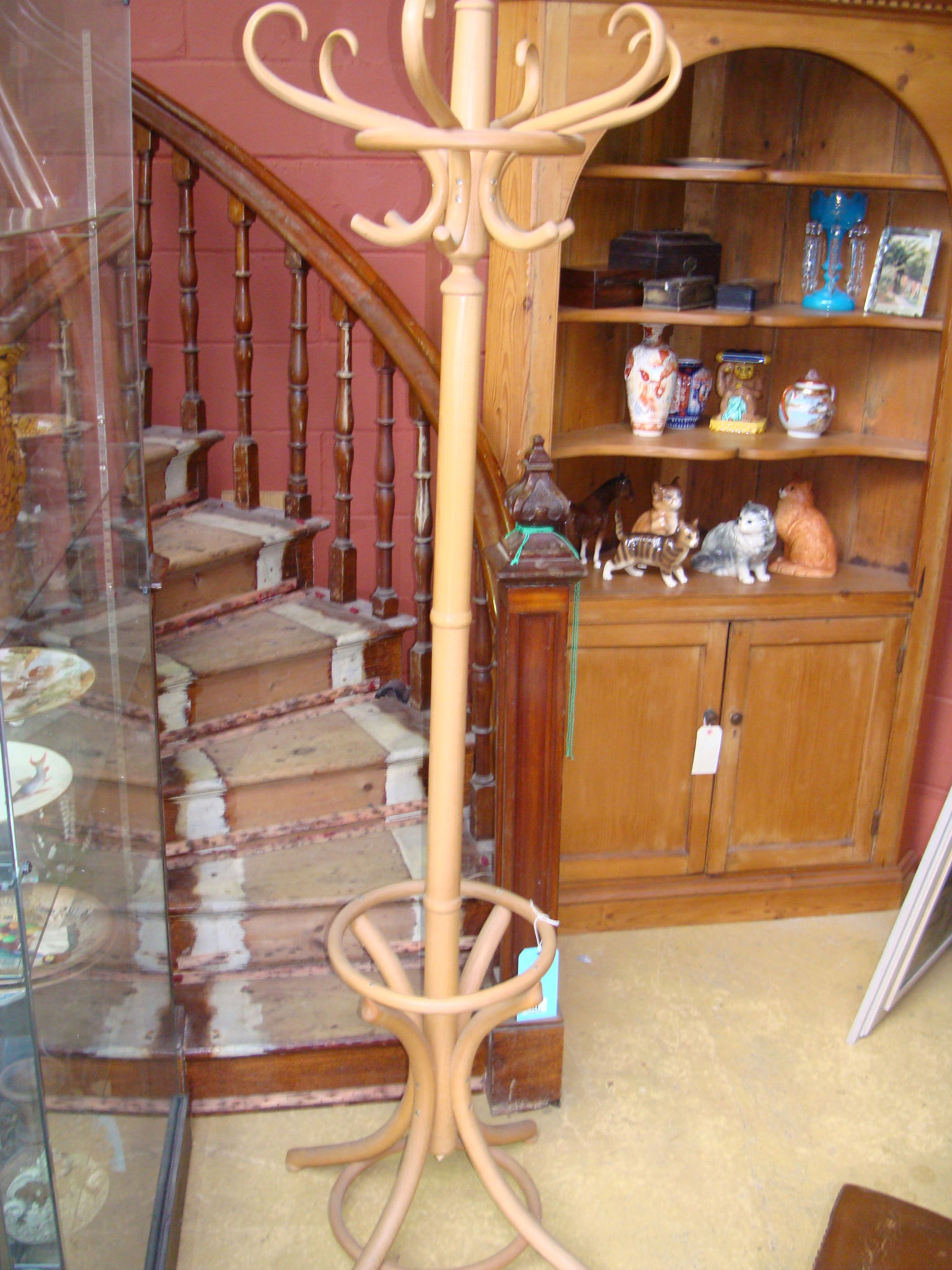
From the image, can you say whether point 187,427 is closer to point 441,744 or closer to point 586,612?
point 586,612

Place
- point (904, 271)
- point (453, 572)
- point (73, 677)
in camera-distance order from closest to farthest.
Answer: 1. point (73, 677)
2. point (453, 572)
3. point (904, 271)

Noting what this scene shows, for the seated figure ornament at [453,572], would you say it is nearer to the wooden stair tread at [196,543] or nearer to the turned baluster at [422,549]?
the turned baluster at [422,549]

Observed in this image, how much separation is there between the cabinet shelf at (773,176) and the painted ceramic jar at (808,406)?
412mm

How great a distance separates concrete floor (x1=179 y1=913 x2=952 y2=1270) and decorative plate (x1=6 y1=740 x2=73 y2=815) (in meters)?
1.04

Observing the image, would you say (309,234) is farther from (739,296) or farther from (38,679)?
(38,679)

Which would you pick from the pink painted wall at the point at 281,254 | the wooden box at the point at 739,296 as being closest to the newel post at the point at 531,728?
the wooden box at the point at 739,296

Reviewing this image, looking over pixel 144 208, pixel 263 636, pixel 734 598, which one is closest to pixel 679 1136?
pixel 734 598

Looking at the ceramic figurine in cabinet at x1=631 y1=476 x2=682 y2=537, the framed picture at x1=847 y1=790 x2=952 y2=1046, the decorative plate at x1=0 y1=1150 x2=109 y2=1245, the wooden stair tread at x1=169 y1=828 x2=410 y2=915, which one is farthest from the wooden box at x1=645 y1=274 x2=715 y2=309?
the decorative plate at x1=0 y1=1150 x2=109 y2=1245

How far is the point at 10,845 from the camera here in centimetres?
97

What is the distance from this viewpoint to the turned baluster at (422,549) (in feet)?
7.97

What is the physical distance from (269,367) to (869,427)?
5.23 feet

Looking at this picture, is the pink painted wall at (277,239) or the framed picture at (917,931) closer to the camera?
the framed picture at (917,931)

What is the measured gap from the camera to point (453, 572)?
1.44m

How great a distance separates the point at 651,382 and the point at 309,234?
0.79 m
